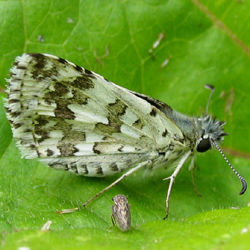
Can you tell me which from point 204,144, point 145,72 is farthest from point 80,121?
point 204,144

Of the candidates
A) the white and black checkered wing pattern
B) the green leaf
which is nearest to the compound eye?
the white and black checkered wing pattern

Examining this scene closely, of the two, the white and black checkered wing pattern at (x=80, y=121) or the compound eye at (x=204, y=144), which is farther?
the compound eye at (x=204, y=144)

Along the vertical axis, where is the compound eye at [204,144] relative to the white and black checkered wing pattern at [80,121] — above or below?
above

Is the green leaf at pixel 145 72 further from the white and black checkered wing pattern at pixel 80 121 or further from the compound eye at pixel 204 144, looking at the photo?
the compound eye at pixel 204 144

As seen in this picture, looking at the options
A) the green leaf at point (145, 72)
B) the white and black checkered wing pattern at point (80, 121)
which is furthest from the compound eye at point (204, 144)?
the green leaf at point (145, 72)

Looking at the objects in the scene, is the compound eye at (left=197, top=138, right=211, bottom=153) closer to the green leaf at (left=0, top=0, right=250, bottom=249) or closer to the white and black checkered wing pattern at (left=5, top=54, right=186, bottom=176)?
the white and black checkered wing pattern at (left=5, top=54, right=186, bottom=176)

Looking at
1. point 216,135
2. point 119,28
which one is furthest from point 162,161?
point 119,28
